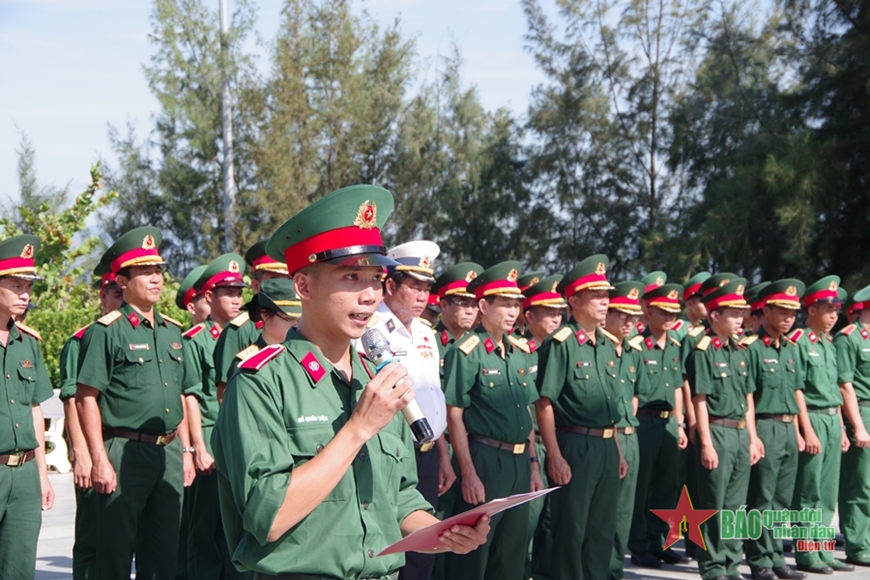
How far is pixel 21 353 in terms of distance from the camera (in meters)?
5.64

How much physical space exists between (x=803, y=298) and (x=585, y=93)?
604 inches

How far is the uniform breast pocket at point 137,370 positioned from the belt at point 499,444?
2.07m

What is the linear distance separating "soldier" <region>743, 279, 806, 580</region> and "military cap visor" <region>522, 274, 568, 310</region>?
1761 mm

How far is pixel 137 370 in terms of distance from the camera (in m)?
6.11

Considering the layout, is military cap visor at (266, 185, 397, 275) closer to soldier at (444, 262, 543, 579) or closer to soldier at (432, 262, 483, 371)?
soldier at (444, 262, 543, 579)

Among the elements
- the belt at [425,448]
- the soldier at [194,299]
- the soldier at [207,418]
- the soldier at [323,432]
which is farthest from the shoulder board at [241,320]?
the soldier at [323,432]

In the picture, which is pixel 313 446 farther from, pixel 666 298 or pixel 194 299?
pixel 666 298

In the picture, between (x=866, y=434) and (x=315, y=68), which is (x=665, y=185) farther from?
(x=866, y=434)

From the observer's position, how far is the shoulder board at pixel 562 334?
23.2ft

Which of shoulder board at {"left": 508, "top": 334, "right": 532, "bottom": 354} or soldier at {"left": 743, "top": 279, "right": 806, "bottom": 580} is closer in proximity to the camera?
shoulder board at {"left": 508, "top": 334, "right": 532, "bottom": 354}

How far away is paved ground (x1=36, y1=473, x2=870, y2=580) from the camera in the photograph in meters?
7.70

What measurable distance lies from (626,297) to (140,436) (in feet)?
13.8

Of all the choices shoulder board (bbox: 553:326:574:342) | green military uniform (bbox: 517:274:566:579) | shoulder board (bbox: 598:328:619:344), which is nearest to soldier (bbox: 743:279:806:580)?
shoulder board (bbox: 598:328:619:344)

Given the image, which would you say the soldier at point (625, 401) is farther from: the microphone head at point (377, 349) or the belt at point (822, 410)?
the microphone head at point (377, 349)
